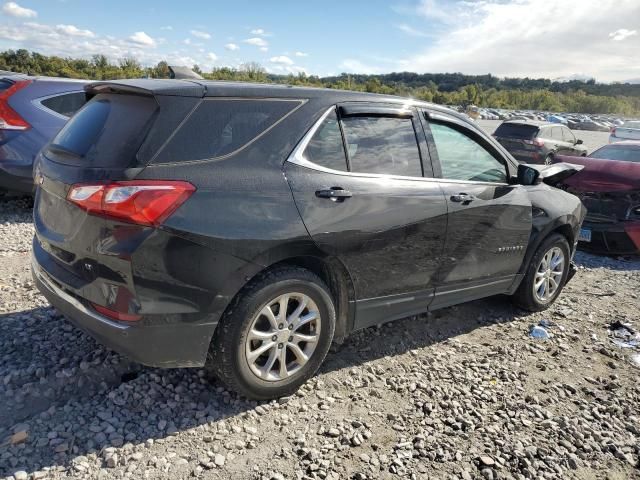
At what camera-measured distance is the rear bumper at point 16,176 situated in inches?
230

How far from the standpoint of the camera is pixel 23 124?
591cm

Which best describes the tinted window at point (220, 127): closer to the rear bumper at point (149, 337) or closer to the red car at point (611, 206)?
the rear bumper at point (149, 337)

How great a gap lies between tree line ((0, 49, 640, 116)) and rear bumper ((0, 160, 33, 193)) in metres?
2.01

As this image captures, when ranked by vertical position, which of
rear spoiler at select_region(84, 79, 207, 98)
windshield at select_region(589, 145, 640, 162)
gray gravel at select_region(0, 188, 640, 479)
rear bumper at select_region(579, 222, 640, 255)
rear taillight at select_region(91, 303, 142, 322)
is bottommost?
gray gravel at select_region(0, 188, 640, 479)

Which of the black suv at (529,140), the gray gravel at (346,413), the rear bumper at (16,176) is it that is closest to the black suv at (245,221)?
the gray gravel at (346,413)

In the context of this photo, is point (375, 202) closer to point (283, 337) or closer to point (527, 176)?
point (283, 337)

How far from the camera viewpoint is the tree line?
43688mm

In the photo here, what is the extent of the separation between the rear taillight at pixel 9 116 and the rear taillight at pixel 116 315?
454 cm

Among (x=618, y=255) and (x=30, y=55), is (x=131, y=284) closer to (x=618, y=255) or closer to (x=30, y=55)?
(x=618, y=255)

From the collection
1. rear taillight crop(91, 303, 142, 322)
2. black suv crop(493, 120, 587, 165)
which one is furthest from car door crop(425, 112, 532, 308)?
black suv crop(493, 120, 587, 165)

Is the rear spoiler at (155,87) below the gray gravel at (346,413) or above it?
above

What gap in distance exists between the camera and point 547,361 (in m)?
3.74

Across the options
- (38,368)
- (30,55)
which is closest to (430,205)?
(38,368)

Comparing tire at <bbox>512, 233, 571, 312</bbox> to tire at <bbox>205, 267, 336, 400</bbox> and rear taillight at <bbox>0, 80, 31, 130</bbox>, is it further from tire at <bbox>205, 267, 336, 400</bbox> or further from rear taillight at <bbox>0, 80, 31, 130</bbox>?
rear taillight at <bbox>0, 80, 31, 130</bbox>
